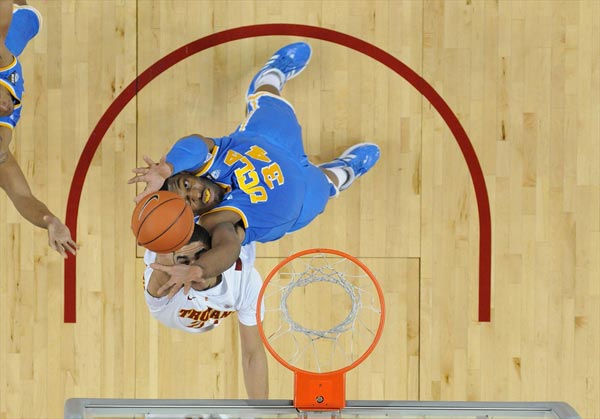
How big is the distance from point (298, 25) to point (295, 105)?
475 mm

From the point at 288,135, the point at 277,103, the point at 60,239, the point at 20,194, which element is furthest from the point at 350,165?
the point at 20,194

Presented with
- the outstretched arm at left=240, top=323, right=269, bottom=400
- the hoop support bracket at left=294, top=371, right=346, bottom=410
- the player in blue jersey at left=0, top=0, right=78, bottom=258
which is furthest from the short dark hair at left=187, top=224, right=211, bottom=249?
the outstretched arm at left=240, top=323, right=269, bottom=400

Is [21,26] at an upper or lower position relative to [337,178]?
upper

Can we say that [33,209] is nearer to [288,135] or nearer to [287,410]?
[288,135]

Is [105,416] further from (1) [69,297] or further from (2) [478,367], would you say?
(2) [478,367]

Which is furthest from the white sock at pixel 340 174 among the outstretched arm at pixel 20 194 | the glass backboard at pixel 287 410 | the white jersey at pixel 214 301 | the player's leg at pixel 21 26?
the player's leg at pixel 21 26

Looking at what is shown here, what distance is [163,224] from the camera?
11.1 ft

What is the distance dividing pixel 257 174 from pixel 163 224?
2.53 ft

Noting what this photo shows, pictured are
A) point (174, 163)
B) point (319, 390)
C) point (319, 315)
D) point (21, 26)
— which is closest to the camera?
point (319, 390)

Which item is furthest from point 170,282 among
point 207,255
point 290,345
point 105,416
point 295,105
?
point 295,105

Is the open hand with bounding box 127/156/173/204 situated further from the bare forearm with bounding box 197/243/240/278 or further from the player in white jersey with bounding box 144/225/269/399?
the bare forearm with bounding box 197/243/240/278

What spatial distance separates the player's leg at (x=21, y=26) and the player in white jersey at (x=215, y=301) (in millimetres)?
1340

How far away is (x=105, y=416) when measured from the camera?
→ 315 cm

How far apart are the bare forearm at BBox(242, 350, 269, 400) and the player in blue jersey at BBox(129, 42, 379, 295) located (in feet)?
2.48
